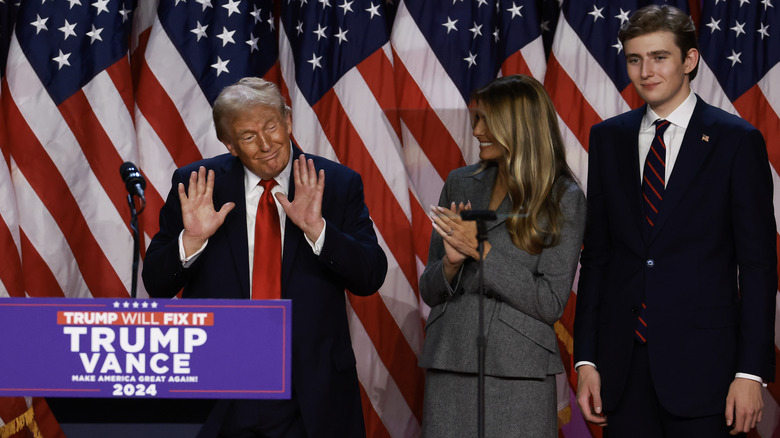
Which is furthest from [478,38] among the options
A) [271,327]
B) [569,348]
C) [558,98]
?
[271,327]

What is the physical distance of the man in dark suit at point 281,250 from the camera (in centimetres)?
237

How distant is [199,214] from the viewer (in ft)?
7.89

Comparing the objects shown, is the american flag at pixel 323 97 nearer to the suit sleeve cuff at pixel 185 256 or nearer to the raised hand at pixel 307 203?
the raised hand at pixel 307 203

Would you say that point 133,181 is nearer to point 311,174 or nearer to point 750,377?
point 311,174

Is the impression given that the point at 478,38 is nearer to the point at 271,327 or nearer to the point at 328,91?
the point at 328,91

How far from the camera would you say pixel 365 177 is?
3924 millimetres

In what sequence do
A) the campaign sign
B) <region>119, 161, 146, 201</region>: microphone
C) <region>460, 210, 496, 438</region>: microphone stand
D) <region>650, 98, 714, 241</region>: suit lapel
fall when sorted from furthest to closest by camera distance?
1. <region>119, 161, 146, 201</region>: microphone
2. <region>650, 98, 714, 241</region>: suit lapel
3. <region>460, 210, 496, 438</region>: microphone stand
4. the campaign sign

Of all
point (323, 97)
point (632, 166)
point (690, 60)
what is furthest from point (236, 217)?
point (323, 97)

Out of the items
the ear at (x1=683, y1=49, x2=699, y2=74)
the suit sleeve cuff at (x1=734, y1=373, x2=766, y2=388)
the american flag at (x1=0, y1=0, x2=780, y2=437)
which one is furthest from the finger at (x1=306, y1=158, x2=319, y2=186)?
the american flag at (x1=0, y1=0, x2=780, y2=437)

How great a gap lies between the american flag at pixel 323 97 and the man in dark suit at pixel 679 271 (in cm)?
140

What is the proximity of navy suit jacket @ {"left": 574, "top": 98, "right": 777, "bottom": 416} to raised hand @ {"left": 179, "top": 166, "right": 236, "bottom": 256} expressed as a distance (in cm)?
112

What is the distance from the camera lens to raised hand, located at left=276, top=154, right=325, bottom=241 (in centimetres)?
238

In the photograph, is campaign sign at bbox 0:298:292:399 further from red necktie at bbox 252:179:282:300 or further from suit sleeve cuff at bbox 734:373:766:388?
suit sleeve cuff at bbox 734:373:766:388

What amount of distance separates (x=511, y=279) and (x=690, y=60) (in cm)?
80
